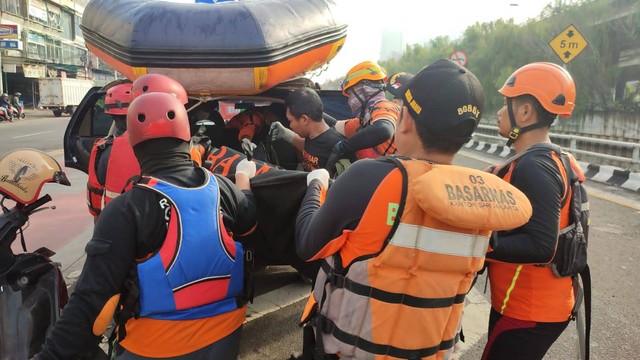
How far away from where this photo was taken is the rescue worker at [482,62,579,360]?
1824 millimetres

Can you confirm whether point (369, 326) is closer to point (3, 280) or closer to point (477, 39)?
point (3, 280)

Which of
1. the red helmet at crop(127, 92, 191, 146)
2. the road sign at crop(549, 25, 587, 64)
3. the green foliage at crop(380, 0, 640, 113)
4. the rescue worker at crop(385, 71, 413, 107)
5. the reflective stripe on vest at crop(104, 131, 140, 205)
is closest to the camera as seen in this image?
the red helmet at crop(127, 92, 191, 146)

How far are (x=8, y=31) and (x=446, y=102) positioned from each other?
129 ft

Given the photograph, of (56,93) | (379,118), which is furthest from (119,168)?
(56,93)

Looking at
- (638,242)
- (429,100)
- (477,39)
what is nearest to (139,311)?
(429,100)

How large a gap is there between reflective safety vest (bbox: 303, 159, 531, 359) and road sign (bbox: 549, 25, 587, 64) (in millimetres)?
12261

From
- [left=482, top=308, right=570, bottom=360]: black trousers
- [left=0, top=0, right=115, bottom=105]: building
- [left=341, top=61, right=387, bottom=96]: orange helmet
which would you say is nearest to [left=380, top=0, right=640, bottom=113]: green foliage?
[left=341, top=61, right=387, bottom=96]: orange helmet

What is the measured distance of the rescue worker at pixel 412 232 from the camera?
4.41 feet

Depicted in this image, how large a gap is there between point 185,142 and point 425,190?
105cm

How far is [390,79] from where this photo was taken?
4133 mm

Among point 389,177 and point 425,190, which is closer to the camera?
point 425,190

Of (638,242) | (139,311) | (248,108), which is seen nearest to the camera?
(139,311)

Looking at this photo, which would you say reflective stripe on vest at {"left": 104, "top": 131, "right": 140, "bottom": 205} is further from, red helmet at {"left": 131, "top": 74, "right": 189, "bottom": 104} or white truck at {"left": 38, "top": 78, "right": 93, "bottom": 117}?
white truck at {"left": 38, "top": 78, "right": 93, "bottom": 117}

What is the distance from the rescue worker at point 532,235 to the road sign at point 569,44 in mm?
11168
